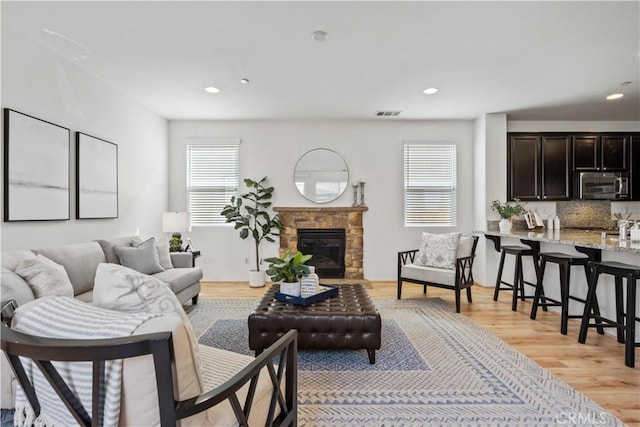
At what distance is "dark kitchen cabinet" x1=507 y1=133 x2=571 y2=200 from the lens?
5328mm

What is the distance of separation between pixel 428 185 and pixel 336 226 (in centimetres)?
170

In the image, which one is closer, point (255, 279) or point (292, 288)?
point (292, 288)

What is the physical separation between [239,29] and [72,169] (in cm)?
217

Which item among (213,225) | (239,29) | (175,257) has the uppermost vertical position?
(239,29)

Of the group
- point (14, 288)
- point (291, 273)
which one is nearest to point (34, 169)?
point (14, 288)

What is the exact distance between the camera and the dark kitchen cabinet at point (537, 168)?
533 cm

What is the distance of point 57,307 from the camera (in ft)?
3.63

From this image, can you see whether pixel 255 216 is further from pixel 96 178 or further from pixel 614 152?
pixel 614 152

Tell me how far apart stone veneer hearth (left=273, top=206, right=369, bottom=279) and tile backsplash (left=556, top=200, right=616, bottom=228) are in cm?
328

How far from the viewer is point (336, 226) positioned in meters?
5.46

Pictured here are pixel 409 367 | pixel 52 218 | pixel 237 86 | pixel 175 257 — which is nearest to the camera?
pixel 409 367

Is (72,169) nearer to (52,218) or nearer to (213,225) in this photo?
(52,218)

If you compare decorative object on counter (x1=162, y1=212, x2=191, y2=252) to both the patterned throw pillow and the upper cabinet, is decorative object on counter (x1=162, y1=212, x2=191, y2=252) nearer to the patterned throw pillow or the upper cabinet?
the patterned throw pillow

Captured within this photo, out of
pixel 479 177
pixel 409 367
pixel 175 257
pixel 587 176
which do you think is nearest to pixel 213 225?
pixel 175 257
